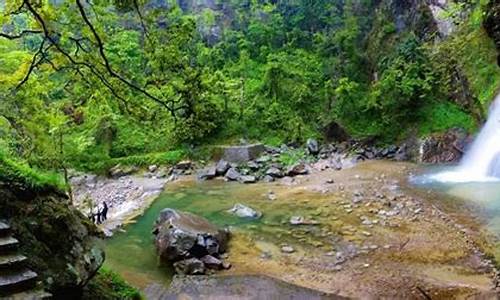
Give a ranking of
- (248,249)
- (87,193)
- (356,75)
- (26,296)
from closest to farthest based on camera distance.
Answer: (26,296)
(248,249)
(87,193)
(356,75)

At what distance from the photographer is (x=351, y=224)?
1229cm

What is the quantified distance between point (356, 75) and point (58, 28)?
23733 millimetres

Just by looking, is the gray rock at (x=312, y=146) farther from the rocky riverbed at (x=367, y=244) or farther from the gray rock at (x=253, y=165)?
the rocky riverbed at (x=367, y=244)

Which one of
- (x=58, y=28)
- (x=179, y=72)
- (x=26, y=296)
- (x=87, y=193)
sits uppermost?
(x=58, y=28)

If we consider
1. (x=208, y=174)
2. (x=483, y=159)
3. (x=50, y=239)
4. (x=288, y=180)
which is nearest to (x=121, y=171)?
(x=208, y=174)

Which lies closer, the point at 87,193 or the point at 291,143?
the point at 87,193

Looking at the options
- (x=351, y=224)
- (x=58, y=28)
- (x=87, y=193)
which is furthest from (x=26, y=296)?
(x=87, y=193)

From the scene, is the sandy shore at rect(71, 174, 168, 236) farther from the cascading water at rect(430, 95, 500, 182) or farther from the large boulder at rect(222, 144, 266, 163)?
the cascading water at rect(430, 95, 500, 182)

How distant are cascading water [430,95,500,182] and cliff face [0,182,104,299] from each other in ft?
49.0

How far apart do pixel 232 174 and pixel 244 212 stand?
6666 mm

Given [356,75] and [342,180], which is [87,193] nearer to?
[342,180]

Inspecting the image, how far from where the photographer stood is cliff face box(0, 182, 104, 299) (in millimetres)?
4391

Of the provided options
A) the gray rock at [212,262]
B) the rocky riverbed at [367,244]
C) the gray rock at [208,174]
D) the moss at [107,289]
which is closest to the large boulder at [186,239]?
the gray rock at [212,262]

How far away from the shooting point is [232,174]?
2062 centimetres
